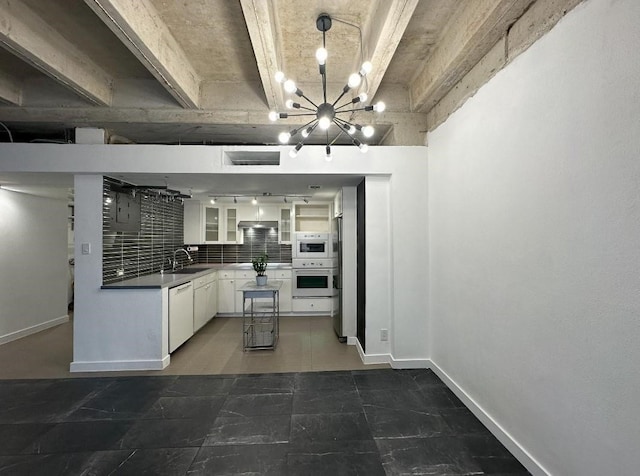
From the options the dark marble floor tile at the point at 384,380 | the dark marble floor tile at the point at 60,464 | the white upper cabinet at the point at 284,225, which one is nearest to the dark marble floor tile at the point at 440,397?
the dark marble floor tile at the point at 384,380

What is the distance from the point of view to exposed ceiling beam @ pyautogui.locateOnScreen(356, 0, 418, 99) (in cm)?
175

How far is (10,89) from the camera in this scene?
9.00 ft

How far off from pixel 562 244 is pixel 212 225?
5.47 metres

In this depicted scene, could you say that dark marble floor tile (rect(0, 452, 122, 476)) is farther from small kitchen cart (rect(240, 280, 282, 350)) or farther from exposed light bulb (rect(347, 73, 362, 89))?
exposed light bulb (rect(347, 73, 362, 89))

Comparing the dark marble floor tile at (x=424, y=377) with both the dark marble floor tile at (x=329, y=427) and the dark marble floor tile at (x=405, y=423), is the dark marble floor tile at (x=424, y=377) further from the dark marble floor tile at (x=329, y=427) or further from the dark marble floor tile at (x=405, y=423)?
the dark marble floor tile at (x=329, y=427)

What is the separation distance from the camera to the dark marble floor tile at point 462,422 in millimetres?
2027

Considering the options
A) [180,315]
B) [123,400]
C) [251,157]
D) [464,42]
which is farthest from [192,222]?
[464,42]

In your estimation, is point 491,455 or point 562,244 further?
point 491,455

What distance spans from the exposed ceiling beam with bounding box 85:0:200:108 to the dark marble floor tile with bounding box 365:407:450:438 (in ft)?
10.5

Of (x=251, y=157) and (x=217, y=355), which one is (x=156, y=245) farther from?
(x=251, y=157)

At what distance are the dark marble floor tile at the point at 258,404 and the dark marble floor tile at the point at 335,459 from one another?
0.45 m

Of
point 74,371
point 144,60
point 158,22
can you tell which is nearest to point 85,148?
point 144,60

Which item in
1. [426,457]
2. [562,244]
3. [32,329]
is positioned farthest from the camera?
[32,329]

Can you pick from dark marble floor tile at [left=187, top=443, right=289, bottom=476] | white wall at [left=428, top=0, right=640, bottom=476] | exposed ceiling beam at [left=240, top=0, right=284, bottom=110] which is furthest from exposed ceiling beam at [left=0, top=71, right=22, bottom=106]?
white wall at [left=428, top=0, right=640, bottom=476]
